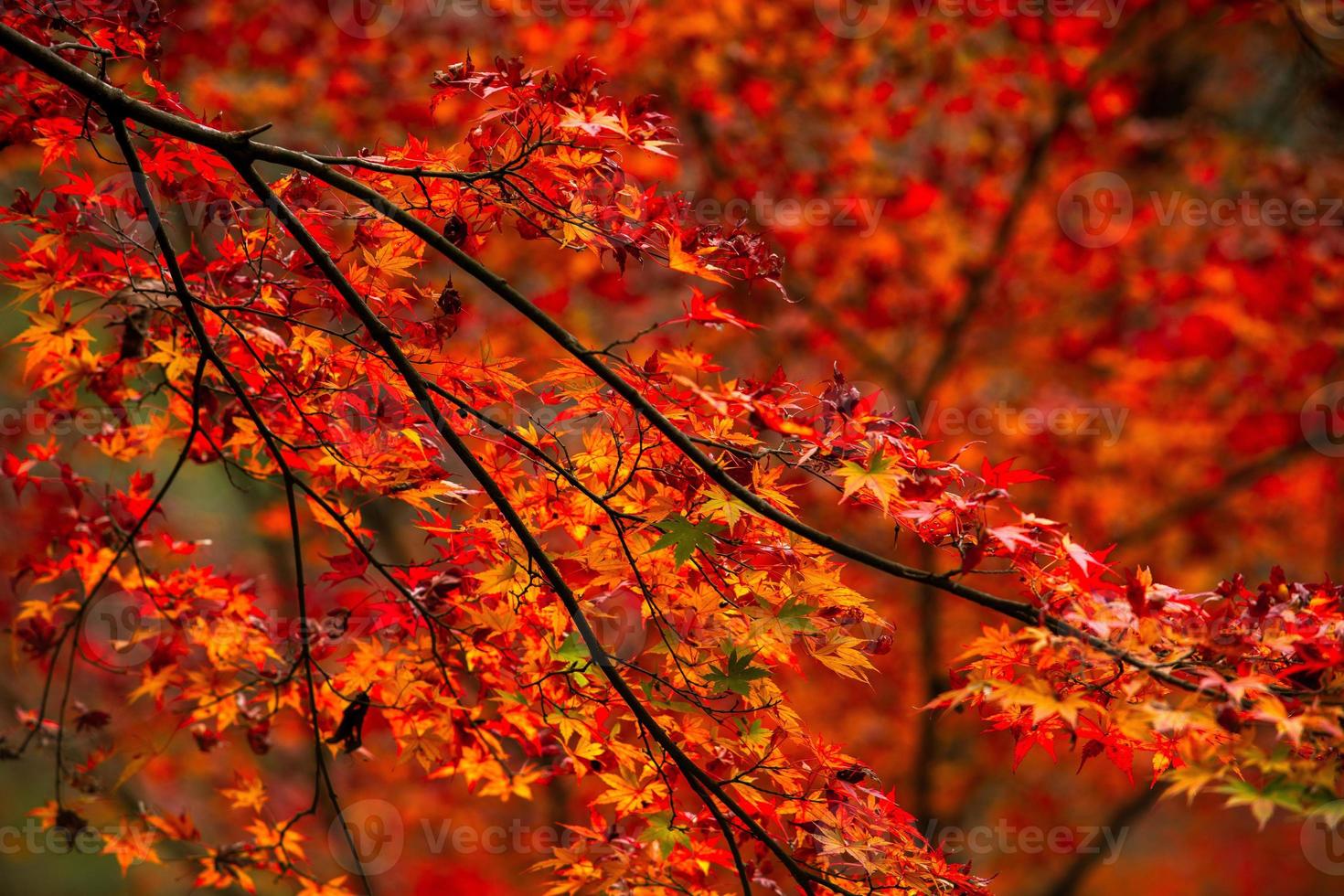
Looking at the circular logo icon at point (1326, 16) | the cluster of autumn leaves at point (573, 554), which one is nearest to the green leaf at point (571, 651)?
the cluster of autumn leaves at point (573, 554)

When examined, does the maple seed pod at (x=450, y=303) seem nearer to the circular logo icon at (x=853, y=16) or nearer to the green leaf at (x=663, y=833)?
the green leaf at (x=663, y=833)

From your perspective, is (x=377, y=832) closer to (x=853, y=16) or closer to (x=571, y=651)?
(x=853, y=16)

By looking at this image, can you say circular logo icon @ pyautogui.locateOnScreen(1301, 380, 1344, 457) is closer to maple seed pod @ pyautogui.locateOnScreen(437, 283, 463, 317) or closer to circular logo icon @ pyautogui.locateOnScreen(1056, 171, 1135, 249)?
circular logo icon @ pyautogui.locateOnScreen(1056, 171, 1135, 249)

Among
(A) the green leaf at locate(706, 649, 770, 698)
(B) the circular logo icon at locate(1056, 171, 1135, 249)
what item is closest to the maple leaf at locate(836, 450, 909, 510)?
(A) the green leaf at locate(706, 649, 770, 698)

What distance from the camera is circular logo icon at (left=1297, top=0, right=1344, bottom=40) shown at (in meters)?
5.89

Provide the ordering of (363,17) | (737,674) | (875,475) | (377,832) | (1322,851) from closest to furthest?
1. (875,475)
2. (737,674)
3. (363,17)
4. (377,832)
5. (1322,851)

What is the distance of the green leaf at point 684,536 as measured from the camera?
219 cm

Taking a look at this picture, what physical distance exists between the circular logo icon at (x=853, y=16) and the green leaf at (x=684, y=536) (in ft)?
19.3

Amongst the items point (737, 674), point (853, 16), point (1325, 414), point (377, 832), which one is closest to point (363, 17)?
point (853, 16)

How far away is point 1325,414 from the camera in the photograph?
7805mm

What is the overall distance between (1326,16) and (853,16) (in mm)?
2834

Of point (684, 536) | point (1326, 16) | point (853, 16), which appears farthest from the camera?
point (853, 16)

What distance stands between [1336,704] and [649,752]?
1465mm

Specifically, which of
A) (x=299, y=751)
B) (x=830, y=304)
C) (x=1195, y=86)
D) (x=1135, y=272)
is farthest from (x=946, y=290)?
(x=299, y=751)
